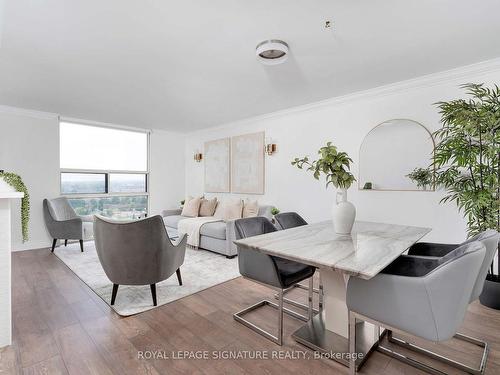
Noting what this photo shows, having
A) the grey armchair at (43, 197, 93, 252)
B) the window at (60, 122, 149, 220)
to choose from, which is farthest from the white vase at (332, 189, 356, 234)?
the grey armchair at (43, 197, 93, 252)

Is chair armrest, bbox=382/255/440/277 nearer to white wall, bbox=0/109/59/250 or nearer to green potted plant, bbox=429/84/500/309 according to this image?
green potted plant, bbox=429/84/500/309

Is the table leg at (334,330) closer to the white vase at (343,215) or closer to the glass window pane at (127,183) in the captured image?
the white vase at (343,215)

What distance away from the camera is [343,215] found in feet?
6.86

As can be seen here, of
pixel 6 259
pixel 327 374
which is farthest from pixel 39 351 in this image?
pixel 327 374

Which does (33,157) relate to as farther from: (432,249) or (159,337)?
(432,249)

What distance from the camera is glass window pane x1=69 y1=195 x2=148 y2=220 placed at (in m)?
5.04

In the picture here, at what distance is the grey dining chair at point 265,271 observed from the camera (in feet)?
6.28

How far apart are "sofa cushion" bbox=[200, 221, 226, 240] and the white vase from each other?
2193 mm

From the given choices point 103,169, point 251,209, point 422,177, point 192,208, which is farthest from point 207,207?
point 422,177

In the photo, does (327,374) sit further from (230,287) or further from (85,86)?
(85,86)

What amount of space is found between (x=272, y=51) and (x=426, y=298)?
7.31ft

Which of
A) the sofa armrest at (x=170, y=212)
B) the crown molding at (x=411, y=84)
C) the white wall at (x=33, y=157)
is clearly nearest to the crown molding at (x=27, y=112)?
the white wall at (x=33, y=157)

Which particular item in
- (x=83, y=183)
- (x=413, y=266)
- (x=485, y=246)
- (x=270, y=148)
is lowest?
(x=413, y=266)

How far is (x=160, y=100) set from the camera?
13.0ft
